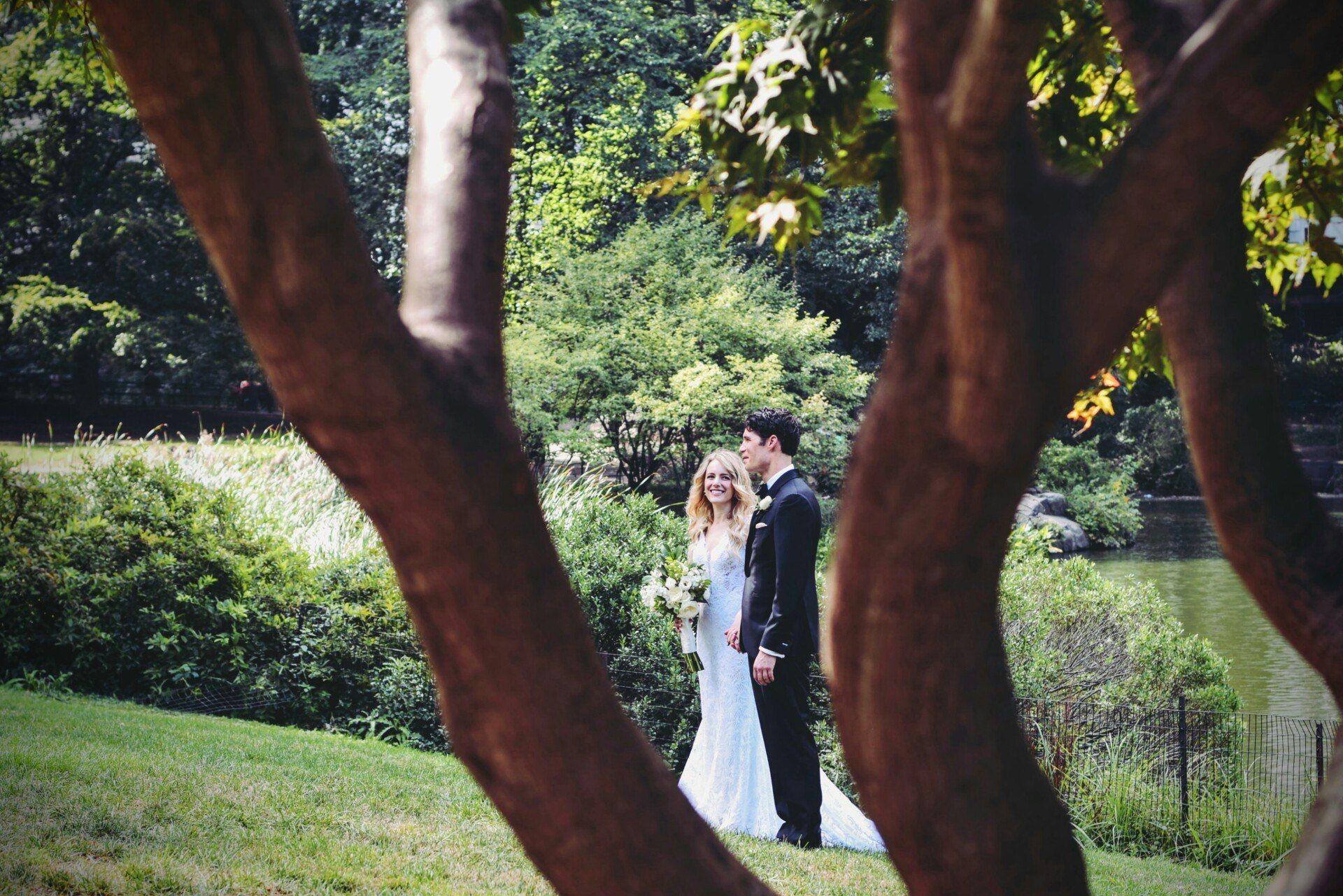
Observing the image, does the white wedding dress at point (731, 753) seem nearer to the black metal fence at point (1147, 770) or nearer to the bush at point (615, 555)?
the black metal fence at point (1147, 770)

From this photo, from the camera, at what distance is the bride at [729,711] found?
6996 millimetres

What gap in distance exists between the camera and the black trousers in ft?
21.8

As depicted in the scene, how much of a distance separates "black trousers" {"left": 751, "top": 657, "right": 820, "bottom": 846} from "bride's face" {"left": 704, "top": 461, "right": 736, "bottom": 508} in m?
1.21

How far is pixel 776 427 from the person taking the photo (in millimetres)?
6832

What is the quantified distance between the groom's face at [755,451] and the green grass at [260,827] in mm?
2081

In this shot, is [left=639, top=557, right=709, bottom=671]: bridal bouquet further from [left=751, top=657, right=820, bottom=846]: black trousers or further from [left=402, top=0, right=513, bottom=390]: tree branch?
[left=402, top=0, right=513, bottom=390]: tree branch

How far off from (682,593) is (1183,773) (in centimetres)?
347

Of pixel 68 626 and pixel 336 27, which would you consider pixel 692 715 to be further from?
pixel 336 27

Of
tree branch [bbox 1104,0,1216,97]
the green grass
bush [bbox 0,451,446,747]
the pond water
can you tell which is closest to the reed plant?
the green grass

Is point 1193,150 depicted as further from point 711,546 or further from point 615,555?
point 615,555

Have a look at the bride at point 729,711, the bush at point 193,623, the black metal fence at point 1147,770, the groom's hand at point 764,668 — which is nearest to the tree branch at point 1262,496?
the groom's hand at point 764,668

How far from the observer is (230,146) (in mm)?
1456

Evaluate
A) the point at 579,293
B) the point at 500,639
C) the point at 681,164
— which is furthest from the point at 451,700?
the point at 681,164

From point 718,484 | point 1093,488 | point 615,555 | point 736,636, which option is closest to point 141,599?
point 615,555
